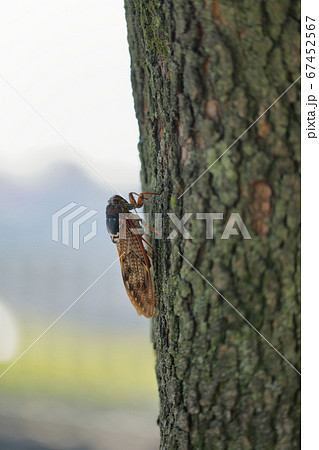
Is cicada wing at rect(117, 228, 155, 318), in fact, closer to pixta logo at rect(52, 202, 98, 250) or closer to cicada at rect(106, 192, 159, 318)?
cicada at rect(106, 192, 159, 318)

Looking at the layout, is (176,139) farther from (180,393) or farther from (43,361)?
(43,361)

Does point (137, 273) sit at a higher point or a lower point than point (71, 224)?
lower

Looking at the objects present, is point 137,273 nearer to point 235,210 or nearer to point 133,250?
point 133,250

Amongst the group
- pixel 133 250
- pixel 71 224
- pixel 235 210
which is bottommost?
pixel 235 210

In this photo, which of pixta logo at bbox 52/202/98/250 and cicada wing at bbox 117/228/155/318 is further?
pixta logo at bbox 52/202/98/250

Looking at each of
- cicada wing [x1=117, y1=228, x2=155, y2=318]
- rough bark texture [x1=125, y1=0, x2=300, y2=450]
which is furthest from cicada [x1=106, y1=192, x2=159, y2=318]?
rough bark texture [x1=125, y1=0, x2=300, y2=450]

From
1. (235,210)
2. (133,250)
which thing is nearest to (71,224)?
(133,250)

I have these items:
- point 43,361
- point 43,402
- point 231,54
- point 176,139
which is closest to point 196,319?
point 176,139
